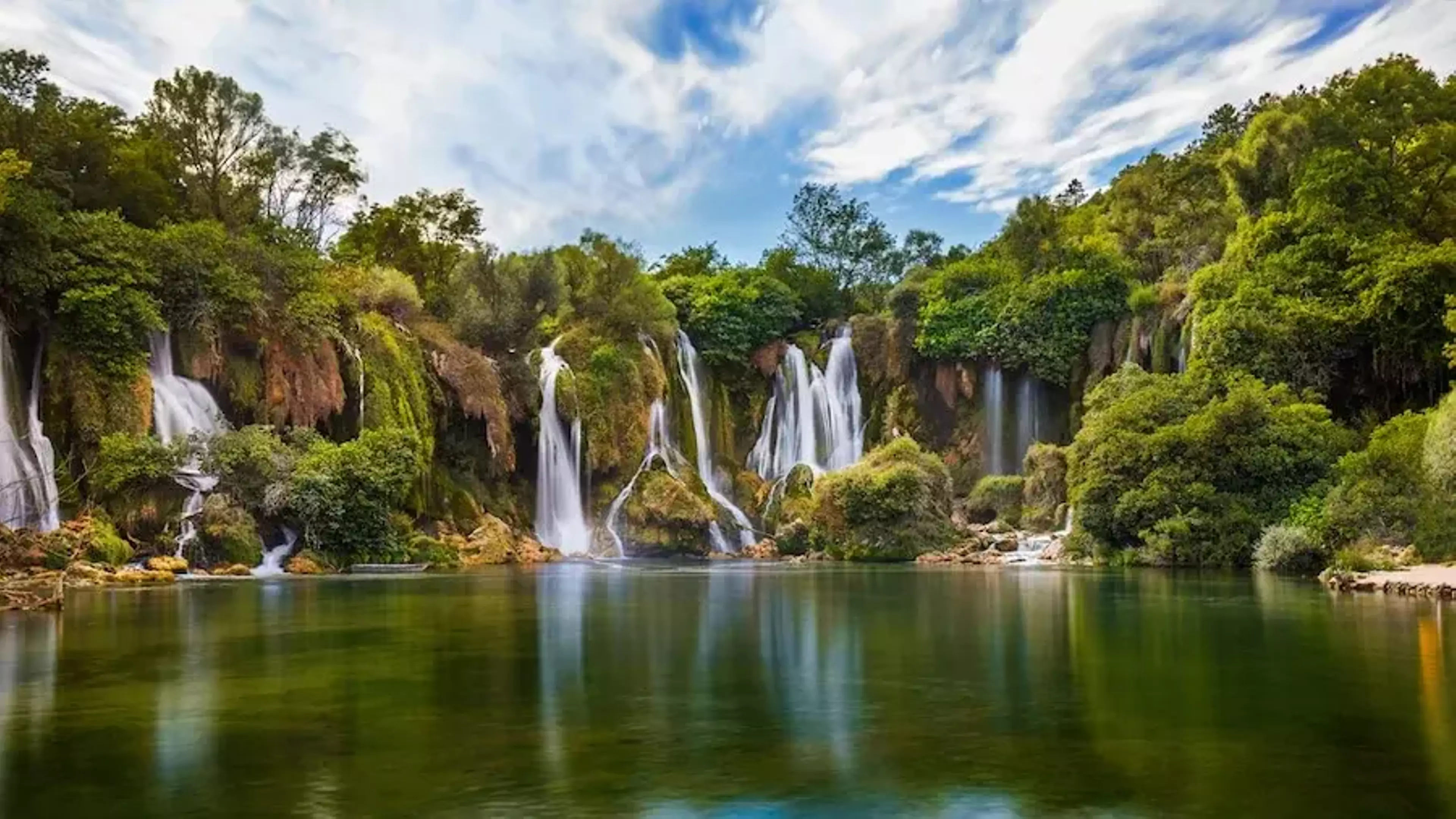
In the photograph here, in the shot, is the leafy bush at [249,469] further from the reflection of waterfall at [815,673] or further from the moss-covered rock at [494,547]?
the reflection of waterfall at [815,673]

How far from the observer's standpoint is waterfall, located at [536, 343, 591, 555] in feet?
141

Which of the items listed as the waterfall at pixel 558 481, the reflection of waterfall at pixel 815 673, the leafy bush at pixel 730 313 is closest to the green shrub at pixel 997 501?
the leafy bush at pixel 730 313

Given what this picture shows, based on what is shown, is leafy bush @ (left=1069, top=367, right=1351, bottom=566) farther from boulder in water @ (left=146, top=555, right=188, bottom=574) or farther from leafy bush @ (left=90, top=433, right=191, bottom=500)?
leafy bush @ (left=90, top=433, right=191, bottom=500)

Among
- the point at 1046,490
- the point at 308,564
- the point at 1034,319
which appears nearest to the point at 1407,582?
the point at 1046,490

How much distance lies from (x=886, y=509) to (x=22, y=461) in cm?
2632

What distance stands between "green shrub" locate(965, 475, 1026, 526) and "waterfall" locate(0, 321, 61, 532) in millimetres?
31769

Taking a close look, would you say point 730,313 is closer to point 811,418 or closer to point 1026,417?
point 811,418

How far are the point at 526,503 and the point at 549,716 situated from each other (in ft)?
114

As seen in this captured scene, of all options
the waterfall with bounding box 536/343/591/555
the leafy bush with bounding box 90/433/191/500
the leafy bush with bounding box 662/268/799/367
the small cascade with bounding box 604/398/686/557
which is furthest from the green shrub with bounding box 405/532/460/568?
the leafy bush with bounding box 662/268/799/367

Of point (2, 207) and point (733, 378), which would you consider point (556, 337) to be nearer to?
point (733, 378)

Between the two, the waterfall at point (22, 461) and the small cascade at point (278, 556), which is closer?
the waterfall at point (22, 461)

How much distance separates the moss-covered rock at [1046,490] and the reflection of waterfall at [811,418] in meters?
9.29

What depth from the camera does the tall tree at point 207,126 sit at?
42250 mm

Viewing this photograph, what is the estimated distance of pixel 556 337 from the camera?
47.6m
